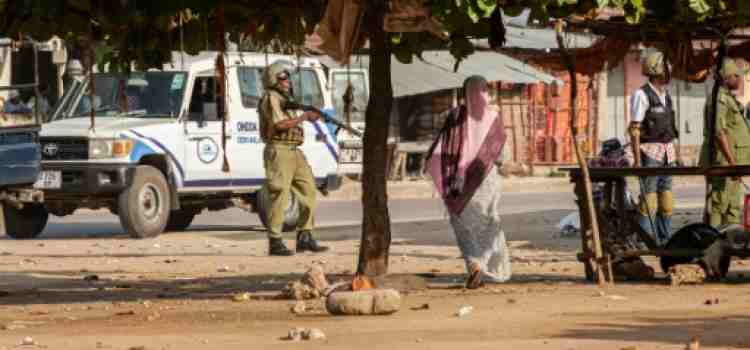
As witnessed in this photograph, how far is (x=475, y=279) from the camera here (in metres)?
14.0

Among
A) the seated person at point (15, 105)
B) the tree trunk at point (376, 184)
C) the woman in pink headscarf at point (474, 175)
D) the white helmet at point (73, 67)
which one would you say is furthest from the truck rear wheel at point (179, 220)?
the tree trunk at point (376, 184)

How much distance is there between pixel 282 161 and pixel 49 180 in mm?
4278

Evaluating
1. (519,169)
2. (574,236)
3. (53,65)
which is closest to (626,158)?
(574,236)

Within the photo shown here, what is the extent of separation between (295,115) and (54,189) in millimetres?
4317

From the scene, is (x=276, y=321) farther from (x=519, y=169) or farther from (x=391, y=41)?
(x=519, y=169)

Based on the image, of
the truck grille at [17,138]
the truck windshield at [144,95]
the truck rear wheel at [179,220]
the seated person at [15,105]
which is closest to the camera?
the truck grille at [17,138]

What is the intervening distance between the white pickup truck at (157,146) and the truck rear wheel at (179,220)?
48cm

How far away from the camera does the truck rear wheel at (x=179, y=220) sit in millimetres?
23672

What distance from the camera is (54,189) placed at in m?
21.6

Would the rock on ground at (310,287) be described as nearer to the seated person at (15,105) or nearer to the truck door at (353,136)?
the seated person at (15,105)

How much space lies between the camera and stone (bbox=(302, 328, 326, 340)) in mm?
10297

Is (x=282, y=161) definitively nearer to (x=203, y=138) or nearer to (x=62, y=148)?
(x=203, y=138)

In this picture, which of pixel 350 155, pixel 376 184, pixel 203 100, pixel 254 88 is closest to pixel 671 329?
pixel 376 184

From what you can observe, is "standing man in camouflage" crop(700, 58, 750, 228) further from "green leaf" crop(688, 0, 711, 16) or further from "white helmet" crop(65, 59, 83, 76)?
"white helmet" crop(65, 59, 83, 76)
